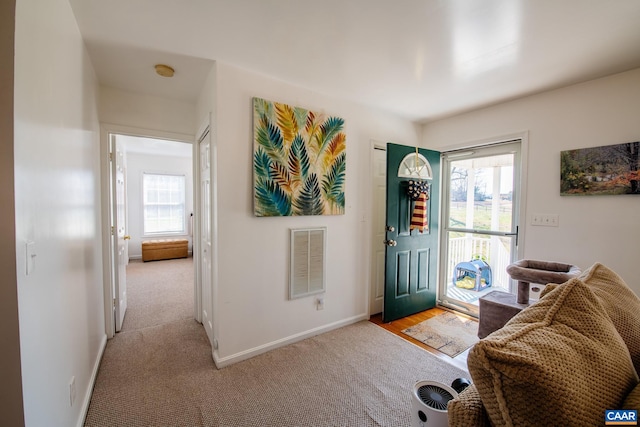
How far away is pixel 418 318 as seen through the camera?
10.0 feet

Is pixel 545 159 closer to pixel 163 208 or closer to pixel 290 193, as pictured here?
pixel 290 193

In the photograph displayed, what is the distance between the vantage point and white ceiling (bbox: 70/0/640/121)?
146cm

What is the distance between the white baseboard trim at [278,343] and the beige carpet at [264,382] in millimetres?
43

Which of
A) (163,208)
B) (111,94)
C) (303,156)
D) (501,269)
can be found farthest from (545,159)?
(163,208)

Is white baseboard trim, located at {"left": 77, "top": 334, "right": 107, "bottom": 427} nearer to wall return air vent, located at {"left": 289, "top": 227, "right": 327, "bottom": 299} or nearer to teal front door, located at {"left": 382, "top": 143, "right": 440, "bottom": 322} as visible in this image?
wall return air vent, located at {"left": 289, "top": 227, "right": 327, "bottom": 299}

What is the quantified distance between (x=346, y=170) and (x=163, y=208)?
5.36 m

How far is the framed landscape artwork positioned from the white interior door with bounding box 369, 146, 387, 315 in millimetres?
1630

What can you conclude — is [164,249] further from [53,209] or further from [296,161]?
[53,209]

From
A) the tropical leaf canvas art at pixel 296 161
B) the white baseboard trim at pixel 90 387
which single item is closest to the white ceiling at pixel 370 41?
the tropical leaf canvas art at pixel 296 161

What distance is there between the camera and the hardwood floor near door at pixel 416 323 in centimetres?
227

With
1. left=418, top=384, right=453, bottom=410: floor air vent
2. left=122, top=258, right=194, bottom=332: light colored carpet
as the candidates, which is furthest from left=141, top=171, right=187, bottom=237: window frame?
left=418, top=384, right=453, bottom=410: floor air vent

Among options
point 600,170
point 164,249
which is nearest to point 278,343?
point 600,170

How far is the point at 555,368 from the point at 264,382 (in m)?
1.85

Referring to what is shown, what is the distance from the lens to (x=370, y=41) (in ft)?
5.75
